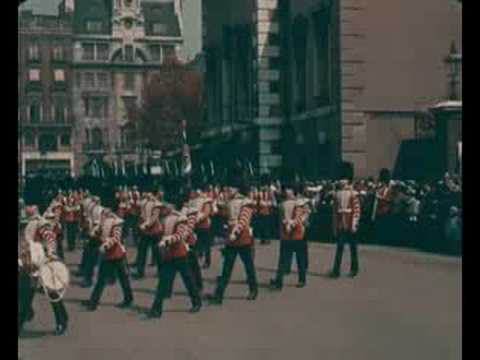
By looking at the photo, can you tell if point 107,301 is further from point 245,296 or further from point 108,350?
point 108,350

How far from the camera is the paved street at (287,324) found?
1130 centimetres

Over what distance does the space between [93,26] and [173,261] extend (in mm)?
77641

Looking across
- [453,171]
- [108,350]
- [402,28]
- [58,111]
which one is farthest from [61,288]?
[58,111]

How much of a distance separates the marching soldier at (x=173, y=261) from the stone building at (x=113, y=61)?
6587cm

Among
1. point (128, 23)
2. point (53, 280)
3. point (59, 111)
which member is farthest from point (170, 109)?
point (53, 280)

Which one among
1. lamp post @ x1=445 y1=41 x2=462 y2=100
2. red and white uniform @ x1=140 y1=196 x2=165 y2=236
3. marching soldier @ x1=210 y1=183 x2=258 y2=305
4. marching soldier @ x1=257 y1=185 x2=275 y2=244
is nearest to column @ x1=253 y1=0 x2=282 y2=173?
lamp post @ x1=445 y1=41 x2=462 y2=100

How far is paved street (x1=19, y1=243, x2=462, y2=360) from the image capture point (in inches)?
445

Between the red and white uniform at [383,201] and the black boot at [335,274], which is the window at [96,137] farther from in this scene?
the black boot at [335,274]

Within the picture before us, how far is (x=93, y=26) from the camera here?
8906cm

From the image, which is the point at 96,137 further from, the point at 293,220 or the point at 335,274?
the point at 293,220

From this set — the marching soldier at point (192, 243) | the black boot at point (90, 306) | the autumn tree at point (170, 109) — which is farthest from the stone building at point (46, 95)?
the black boot at point (90, 306)

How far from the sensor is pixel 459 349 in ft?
36.7
